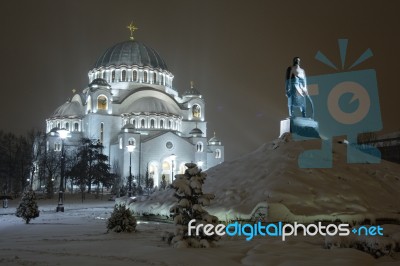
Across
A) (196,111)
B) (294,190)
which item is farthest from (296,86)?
(196,111)

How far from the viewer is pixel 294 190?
1388 centimetres

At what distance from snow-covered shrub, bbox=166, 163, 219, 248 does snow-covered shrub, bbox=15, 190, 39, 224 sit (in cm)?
761

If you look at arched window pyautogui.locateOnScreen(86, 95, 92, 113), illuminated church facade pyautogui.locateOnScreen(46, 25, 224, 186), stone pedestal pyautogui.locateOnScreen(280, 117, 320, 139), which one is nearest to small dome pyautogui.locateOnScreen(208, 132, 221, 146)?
illuminated church facade pyautogui.locateOnScreen(46, 25, 224, 186)

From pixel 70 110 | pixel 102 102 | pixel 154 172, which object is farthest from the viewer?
pixel 70 110

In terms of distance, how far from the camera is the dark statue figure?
19.1 meters

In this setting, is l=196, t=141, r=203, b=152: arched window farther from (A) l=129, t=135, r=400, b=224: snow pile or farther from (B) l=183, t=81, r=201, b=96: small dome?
(A) l=129, t=135, r=400, b=224: snow pile

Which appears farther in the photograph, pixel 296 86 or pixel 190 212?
pixel 296 86

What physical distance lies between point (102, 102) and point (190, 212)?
196 feet

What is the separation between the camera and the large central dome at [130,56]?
2894 inches

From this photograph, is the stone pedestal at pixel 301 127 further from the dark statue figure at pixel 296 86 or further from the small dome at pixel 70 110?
the small dome at pixel 70 110

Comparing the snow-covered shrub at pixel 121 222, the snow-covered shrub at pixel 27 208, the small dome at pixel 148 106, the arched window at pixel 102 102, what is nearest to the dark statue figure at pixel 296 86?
the snow-covered shrub at pixel 121 222

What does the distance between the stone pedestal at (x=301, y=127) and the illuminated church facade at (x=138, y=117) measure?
37867 mm

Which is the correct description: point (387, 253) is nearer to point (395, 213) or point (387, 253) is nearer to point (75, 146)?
point (395, 213)

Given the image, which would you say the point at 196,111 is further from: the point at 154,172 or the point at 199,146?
the point at 154,172
